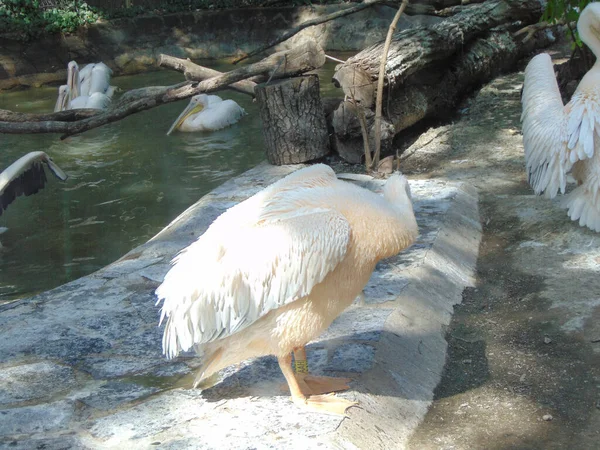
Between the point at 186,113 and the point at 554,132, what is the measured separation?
5.61m

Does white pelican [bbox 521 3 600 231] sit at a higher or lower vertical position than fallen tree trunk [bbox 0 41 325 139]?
lower

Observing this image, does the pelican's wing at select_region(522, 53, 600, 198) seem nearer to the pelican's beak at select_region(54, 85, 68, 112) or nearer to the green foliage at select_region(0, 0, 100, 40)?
the pelican's beak at select_region(54, 85, 68, 112)

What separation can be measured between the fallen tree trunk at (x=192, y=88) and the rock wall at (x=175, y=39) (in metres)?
6.29

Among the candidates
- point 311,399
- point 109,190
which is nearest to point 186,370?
point 311,399

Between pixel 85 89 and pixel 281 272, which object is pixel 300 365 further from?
pixel 85 89

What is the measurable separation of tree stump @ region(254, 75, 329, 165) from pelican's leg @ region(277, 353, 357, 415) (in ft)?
12.6

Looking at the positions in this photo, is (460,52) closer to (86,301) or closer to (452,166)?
(452,166)

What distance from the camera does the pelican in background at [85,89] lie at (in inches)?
378

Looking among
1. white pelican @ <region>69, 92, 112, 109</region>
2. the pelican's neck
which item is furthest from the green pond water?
the pelican's neck

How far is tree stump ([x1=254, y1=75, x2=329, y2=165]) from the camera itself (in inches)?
243

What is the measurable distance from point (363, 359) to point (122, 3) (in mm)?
12258

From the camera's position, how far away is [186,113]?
9.01m

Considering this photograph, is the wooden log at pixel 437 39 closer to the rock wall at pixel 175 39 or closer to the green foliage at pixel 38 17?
the rock wall at pixel 175 39

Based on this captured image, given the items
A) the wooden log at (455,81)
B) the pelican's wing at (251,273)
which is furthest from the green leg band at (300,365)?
the wooden log at (455,81)
